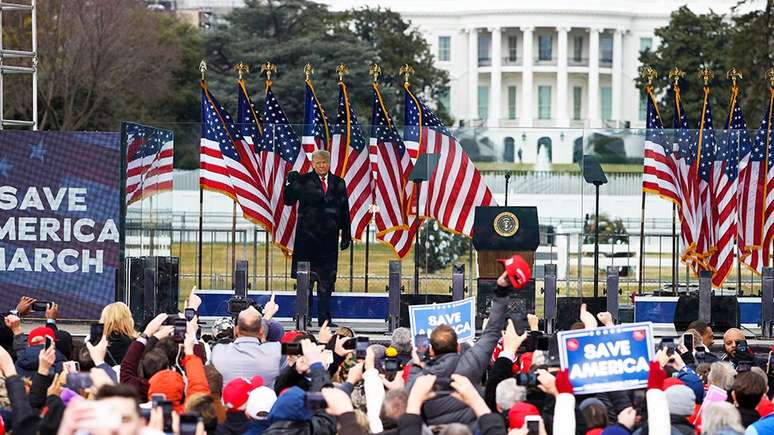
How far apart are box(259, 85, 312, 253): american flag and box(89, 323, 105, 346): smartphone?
9874mm

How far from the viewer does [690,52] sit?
79250mm

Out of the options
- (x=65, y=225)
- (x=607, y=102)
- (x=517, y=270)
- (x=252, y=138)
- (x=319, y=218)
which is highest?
(x=607, y=102)

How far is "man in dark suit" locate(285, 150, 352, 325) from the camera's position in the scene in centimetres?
2245

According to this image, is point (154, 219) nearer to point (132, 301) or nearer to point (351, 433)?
point (132, 301)

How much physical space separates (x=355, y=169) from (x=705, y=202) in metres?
4.23

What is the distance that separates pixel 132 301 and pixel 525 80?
102 m

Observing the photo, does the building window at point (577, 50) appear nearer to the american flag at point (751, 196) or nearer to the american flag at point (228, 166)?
the american flag at point (751, 196)

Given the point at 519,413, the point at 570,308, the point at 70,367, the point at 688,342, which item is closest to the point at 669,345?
the point at 688,342

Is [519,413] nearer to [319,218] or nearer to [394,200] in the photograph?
[319,218]

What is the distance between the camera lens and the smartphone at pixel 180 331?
40.6ft

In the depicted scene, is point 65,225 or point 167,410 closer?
point 167,410

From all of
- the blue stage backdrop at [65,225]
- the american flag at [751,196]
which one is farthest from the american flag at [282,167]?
the american flag at [751,196]

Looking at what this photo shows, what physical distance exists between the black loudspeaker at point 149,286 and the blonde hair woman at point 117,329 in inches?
312

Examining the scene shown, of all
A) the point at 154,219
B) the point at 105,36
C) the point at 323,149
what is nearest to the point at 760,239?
the point at 323,149
